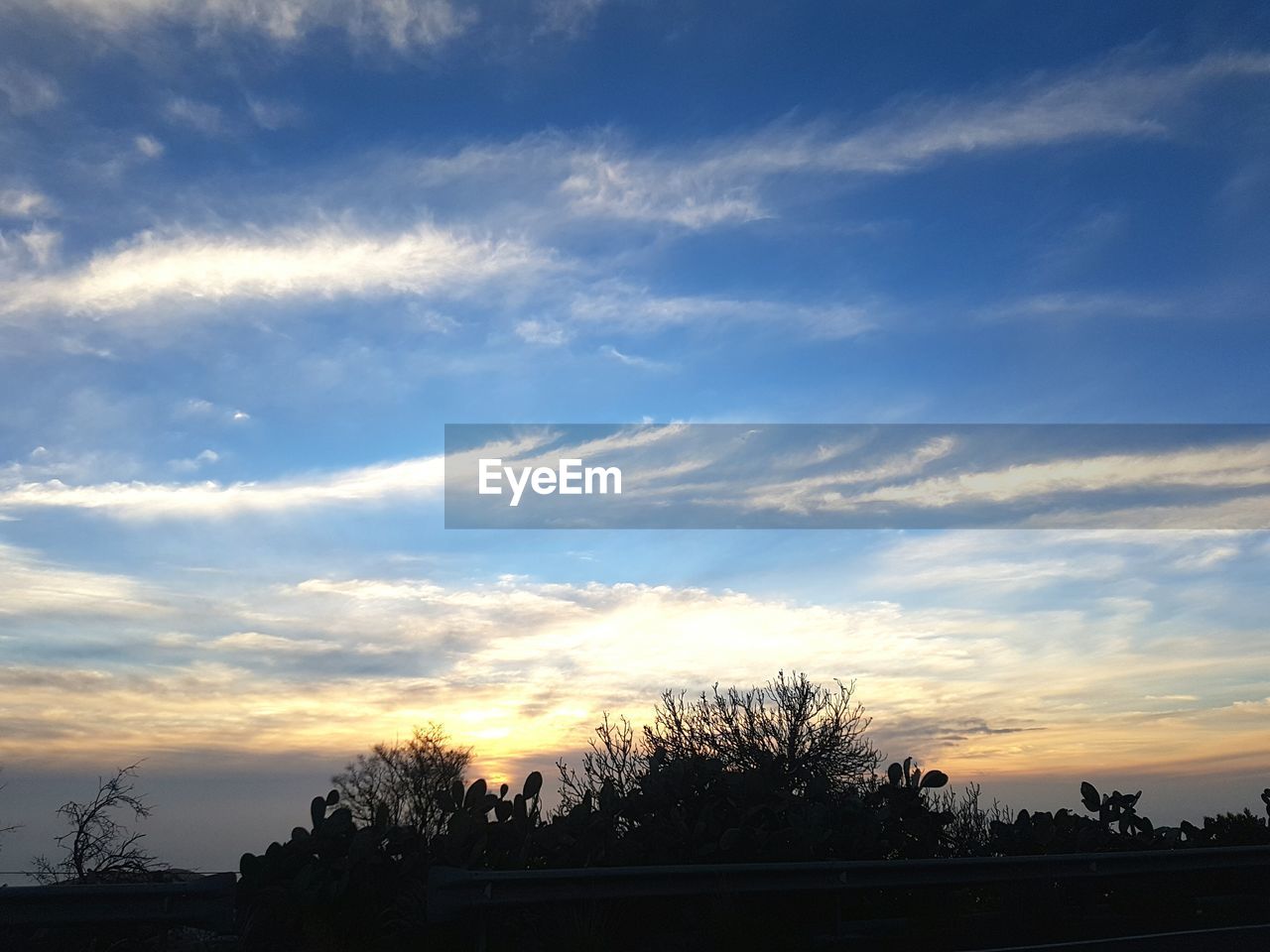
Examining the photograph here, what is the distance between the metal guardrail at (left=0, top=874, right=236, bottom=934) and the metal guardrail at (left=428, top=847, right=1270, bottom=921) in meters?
1.82

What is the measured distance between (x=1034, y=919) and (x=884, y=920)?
7.07ft

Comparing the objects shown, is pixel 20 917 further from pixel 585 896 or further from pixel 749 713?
pixel 749 713

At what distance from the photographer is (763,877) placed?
11.4 meters

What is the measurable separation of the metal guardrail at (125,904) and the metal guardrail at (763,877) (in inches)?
71.5

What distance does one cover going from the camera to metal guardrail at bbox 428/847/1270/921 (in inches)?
401

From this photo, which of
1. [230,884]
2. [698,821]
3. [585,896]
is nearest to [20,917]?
[230,884]

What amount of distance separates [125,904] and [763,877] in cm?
593

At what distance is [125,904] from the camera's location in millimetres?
9414

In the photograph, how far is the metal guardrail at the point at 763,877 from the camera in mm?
10180

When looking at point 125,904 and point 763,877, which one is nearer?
point 125,904

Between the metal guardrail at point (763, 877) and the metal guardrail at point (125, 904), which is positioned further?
the metal guardrail at point (763, 877)

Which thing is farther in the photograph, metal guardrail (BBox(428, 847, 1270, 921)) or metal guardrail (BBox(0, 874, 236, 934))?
metal guardrail (BBox(428, 847, 1270, 921))

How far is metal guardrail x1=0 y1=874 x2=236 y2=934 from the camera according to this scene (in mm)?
9211

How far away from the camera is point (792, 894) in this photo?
12.4m
